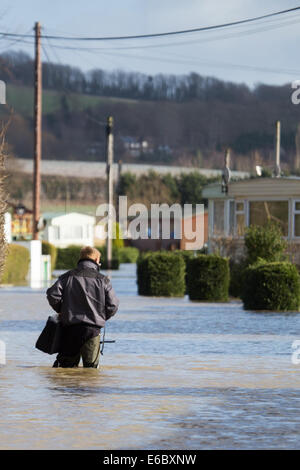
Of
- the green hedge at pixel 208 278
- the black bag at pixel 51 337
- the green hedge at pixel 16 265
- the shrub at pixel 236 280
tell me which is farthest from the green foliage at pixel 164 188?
the black bag at pixel 51 337

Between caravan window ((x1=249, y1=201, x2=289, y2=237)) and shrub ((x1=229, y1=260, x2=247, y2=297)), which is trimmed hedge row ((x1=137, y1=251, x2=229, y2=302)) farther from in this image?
caravan window ((x1=249, y1=201, x2=289, y2=237))

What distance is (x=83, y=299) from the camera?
15211 millimetres

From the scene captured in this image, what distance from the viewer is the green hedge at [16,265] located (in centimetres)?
4647

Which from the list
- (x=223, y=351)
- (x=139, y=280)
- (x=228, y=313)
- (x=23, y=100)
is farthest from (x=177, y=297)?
(x=23, y=100)

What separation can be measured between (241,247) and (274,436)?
2895 centimetres

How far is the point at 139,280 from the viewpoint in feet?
125

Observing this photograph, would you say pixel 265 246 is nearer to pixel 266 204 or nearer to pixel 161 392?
pixel 266 204

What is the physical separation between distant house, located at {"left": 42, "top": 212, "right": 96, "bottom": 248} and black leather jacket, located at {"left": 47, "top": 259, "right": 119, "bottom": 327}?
8988cm

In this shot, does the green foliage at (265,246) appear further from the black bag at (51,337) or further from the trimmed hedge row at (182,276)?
the black bag at (51,337)

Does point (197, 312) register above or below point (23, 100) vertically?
below

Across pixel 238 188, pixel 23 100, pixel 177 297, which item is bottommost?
A: pixel 177 297

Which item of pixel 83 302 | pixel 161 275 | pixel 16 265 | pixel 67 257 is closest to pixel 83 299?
pixel 83 302

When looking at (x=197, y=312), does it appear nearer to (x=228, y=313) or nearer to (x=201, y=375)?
(x=228, y=313)
